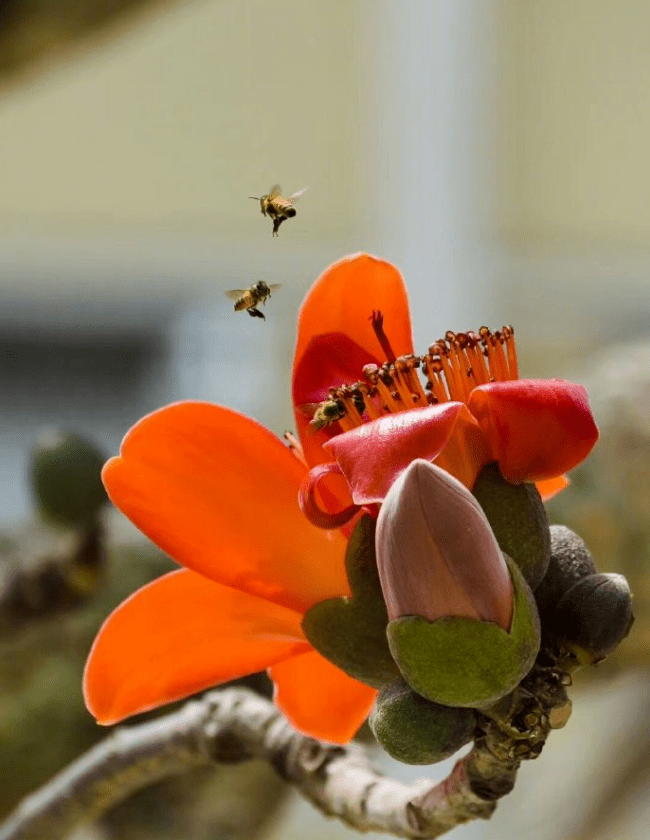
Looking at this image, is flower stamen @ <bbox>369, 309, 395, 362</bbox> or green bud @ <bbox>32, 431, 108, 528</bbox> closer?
flower stamen @ <bbox>369, 309, 395, 362</bbox>

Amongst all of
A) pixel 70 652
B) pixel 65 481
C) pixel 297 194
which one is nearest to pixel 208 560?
pixel 297 194

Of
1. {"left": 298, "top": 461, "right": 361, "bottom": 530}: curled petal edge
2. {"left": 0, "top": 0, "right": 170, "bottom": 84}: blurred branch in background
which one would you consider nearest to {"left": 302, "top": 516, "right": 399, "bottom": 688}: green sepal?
{"left": 298, "top": 461, "right": 361, "bottom": 530}: curled petal edge

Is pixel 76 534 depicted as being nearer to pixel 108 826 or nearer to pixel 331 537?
pixel 108 826

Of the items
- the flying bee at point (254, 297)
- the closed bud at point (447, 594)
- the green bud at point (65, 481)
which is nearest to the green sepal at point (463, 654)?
the closed bud at point (447, 594)

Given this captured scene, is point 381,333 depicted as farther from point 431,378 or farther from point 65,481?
point 65,481

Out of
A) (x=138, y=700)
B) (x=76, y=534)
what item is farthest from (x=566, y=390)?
(x=76, y=534)

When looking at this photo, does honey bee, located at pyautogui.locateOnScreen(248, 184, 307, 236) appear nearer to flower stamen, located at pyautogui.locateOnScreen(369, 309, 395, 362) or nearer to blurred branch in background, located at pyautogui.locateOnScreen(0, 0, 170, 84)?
flower stamen, located at pyautogui.locateOnScreen(369, 309, 395, 362)
